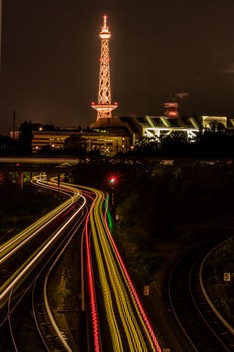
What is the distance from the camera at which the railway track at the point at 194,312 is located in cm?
786

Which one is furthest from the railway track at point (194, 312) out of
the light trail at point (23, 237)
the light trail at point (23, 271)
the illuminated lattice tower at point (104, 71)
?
the illuminated lattice tower at point (104, 71)

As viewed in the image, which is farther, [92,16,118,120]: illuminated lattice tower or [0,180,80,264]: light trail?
[92,16,118,120]: illuminated lattice tower

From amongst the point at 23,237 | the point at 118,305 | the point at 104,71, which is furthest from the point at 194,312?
the point at 104,71

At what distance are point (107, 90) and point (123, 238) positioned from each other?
64.0 metres

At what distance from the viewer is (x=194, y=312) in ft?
30.6

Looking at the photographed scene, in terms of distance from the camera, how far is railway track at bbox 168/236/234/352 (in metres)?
7.86

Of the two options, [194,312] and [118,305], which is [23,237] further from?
[194,312]

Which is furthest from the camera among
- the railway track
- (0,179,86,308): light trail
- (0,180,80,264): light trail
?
(0,180,80,264): light trail

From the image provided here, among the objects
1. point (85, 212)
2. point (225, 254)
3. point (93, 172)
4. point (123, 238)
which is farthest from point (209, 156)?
point (225, 254)

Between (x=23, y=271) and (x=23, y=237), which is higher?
(x=23, y=271)

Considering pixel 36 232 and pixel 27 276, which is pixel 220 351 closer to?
pixel 27 276

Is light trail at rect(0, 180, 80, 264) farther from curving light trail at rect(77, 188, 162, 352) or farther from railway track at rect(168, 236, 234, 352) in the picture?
railway track at rect(168, 236, 234, 352)

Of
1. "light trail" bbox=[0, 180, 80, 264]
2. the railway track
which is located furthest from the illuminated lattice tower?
the railway track

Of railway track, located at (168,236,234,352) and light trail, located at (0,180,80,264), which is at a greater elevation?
railway track, located at (168,236,234,352)
